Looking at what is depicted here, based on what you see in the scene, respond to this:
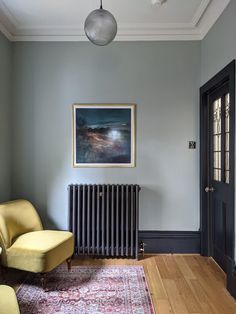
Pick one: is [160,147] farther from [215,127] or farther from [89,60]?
[89,60]

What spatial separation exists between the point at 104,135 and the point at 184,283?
6.24ft

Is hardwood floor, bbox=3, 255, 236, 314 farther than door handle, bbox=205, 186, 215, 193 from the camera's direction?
No

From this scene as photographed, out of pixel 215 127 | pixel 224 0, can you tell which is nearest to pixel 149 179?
pixel 215 127

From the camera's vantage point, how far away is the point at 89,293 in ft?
8.33

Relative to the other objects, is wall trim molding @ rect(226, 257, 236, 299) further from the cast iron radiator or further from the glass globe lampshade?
the glass globe lampshade

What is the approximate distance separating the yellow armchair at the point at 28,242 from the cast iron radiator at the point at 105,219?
1.37 ft

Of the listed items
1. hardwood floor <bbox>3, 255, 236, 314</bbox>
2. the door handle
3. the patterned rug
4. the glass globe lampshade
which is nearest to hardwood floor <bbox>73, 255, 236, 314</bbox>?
hardwood floor <bbox>3, 255, 236, 314</bbox>

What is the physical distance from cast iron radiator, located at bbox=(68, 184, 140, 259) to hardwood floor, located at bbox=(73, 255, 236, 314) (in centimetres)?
16

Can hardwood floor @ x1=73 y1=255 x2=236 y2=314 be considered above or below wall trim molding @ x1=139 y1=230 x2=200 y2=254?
below

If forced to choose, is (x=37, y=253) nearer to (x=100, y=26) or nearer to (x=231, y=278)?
(x=231, y=278)

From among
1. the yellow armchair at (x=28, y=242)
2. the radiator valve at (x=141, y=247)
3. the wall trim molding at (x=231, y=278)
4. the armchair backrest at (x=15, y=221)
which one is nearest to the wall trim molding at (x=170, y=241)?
the radiator valve at (x=141, y=247)

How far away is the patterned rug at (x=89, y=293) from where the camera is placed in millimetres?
2305

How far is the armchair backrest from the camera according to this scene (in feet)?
8.96

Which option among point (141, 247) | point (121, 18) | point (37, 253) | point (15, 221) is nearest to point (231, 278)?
point (141, 247)
